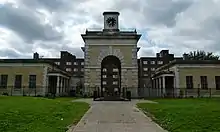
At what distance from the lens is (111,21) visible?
156ft

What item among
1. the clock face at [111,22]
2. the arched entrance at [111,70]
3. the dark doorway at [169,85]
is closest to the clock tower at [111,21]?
the clock face at [111,22]

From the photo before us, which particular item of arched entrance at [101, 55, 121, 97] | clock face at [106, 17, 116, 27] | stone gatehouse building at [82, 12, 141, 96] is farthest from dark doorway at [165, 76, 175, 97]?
clock face at [106, 17, 116, 27]

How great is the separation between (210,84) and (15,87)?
1109 inches

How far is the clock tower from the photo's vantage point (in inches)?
1866

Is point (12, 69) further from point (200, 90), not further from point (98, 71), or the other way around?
point (200, 90)

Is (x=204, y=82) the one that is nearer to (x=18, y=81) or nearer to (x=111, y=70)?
(x=111, y=70)

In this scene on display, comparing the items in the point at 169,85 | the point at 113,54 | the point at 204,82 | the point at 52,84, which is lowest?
the point at 169,85

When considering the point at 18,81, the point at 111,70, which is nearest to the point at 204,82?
the point at 111,70

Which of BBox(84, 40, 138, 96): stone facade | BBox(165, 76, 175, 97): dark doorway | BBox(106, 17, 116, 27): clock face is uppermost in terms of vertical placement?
BBox(106, 17, 116, 27): clock face

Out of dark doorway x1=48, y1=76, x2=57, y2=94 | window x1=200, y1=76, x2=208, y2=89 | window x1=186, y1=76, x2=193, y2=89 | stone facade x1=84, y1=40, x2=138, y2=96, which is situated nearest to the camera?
window x1=200, y1=76, x2=208, y2=89

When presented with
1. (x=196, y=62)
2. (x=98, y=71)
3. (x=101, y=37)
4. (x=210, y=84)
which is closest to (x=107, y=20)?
(x=101, y=37)

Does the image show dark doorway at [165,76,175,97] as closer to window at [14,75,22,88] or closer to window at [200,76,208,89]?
window at [200,76,208,89]

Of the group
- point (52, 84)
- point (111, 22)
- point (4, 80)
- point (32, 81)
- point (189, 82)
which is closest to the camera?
point (189, 82)

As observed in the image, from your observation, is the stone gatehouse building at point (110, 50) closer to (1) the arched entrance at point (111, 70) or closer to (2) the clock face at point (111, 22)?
(1) the arched entrance at point (111, 70)
